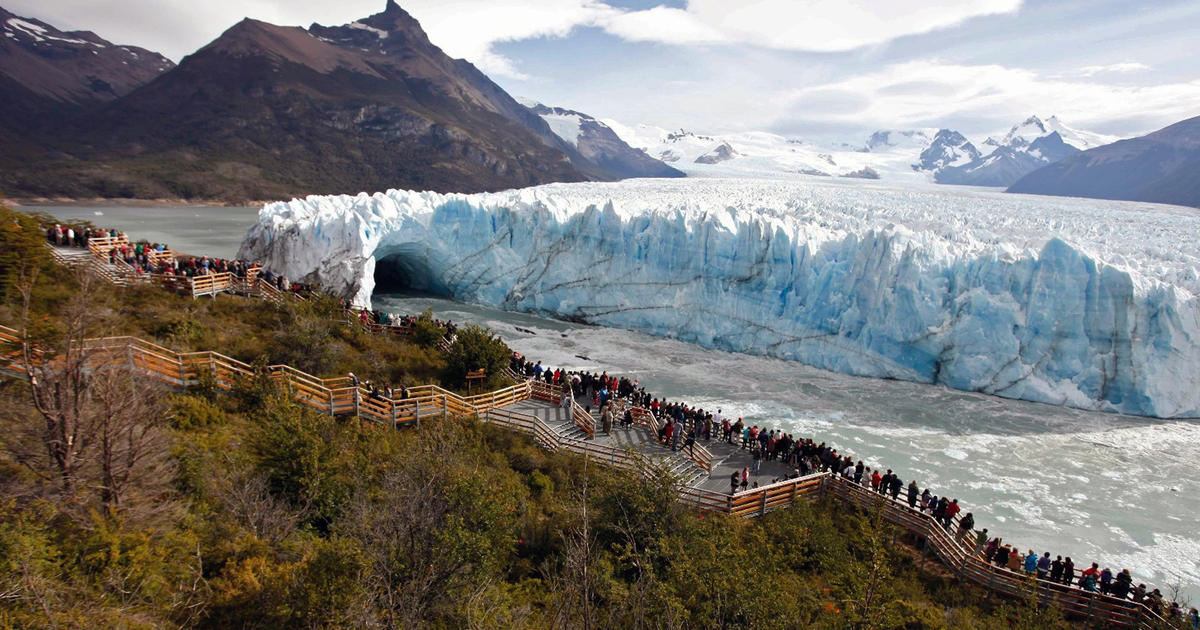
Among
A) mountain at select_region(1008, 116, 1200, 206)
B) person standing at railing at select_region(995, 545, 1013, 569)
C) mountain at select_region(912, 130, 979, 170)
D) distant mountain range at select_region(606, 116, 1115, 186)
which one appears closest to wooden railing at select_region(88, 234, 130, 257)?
person standing at railing at select_region(995, 545, 1013, 569)

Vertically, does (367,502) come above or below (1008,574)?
above

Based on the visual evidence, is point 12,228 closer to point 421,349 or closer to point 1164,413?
point 421,349

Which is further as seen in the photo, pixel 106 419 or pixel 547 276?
pixel 547 276

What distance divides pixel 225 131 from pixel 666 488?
358 feet

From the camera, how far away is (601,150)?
17212 cm

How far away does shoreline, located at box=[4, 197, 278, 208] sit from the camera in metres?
61.3

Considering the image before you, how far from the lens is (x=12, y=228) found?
11.7 metres

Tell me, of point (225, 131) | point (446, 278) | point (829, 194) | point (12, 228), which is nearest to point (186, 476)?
point (12, 228)

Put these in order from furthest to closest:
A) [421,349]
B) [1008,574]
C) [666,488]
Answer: [421,349]
[1008,574]
[666,488]

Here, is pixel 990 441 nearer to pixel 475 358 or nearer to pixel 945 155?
pixel 475 358

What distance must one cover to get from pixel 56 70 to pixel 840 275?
595 feet

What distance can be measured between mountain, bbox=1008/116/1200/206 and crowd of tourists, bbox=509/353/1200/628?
3221 inches

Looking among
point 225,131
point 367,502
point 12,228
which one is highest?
point 225,131

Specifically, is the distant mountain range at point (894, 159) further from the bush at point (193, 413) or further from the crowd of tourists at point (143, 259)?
the bush at point (193, 413)
